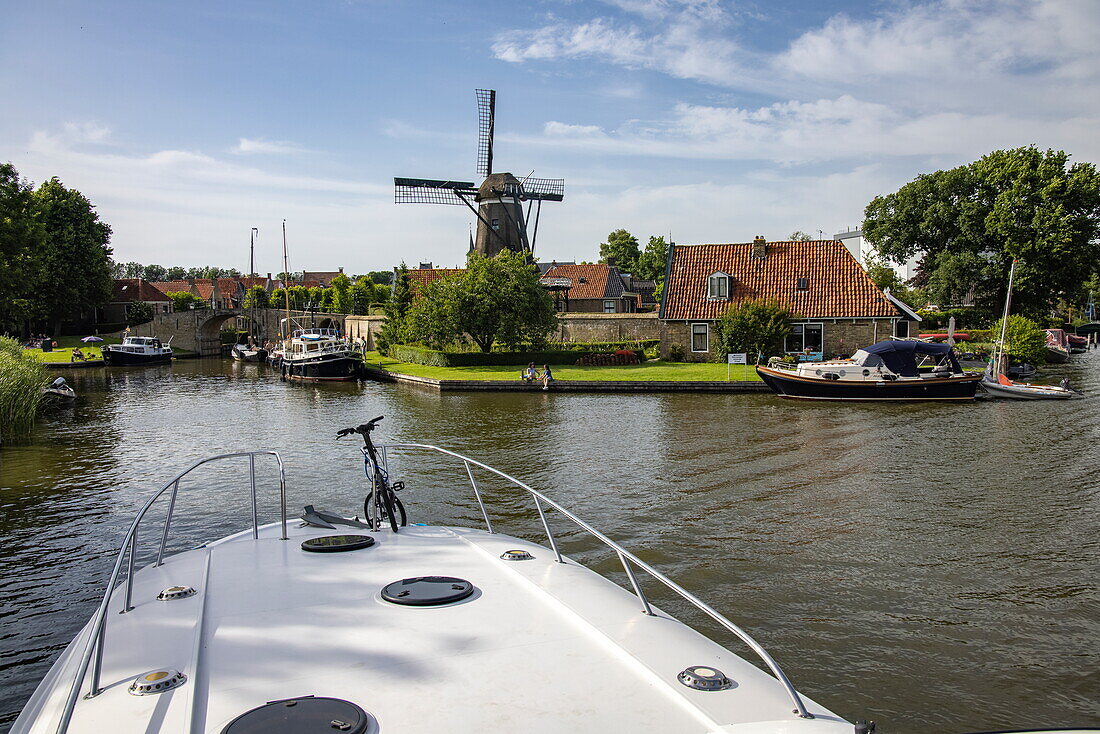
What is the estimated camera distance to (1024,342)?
1454 inches

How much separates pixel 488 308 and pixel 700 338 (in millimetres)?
11225

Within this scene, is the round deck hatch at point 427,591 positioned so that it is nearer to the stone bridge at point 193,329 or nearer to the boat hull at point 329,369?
the boat hull at point 329,369

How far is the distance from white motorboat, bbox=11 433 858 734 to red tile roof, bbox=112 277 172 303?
3229 inches

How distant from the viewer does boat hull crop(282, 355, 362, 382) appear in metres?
38.4

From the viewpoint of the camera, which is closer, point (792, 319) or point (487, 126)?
point (792, 319)

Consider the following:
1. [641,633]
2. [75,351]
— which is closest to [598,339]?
[75,351]

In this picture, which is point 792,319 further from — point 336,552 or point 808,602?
point 336,552

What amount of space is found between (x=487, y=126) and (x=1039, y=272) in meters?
35.7

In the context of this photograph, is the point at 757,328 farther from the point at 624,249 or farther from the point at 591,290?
the point at 624,249

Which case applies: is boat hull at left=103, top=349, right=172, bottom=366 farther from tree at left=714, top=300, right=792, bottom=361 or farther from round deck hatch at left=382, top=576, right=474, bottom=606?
round deck hatch at left=382, top=576, right=474, bottom=606

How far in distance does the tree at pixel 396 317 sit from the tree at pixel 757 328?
73.8ft

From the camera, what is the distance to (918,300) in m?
51.9

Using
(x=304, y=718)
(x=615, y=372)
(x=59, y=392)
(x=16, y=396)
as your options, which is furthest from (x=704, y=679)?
(x=59, y=392)

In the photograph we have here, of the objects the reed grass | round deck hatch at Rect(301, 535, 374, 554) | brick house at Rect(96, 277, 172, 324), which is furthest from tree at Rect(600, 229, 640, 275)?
round deck hatch at Rect(301, 535, 374, 554)
